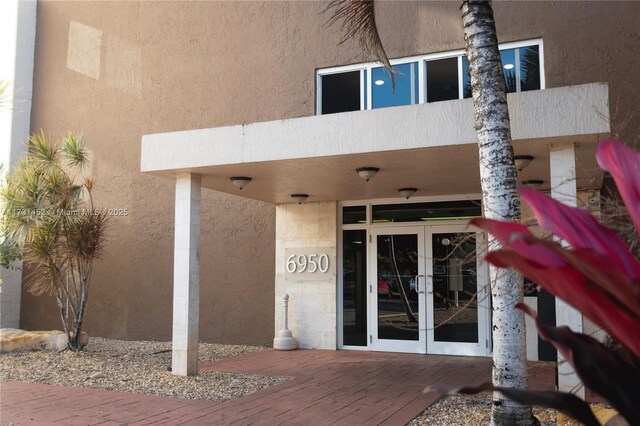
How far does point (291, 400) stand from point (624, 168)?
20.6ft

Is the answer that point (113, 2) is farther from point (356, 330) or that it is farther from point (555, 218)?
point (555, 218)

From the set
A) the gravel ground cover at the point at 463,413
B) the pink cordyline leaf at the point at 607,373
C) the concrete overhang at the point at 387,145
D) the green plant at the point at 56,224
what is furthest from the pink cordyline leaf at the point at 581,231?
the green plant at the point at 56,224

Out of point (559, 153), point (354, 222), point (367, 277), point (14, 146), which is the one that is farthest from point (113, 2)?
point (559, 153)

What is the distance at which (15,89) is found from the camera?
14531 millimetres

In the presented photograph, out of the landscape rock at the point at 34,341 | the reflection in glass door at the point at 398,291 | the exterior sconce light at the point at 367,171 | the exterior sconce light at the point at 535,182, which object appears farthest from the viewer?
the landscape rock at the point at 34,341

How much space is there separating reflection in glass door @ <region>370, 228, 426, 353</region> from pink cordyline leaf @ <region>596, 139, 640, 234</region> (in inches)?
376

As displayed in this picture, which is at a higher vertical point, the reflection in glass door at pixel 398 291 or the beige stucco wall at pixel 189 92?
the beige stucco wall at pixel 189 92

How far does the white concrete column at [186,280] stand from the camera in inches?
315

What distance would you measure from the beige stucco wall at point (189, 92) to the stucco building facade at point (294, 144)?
0.04m

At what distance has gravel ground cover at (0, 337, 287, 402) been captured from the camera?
24.1 ft

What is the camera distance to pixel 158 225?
1298 centimetres

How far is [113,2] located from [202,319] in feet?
26.2

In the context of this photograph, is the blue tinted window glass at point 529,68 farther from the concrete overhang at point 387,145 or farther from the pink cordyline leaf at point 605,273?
the pink cordyline leaf at point 605,273

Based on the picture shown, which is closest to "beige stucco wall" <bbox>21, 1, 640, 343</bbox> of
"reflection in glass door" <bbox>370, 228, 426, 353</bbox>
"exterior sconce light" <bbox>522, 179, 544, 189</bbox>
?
"exterior sconce light" <bbox>522, 179, 544, 189</bbox>
